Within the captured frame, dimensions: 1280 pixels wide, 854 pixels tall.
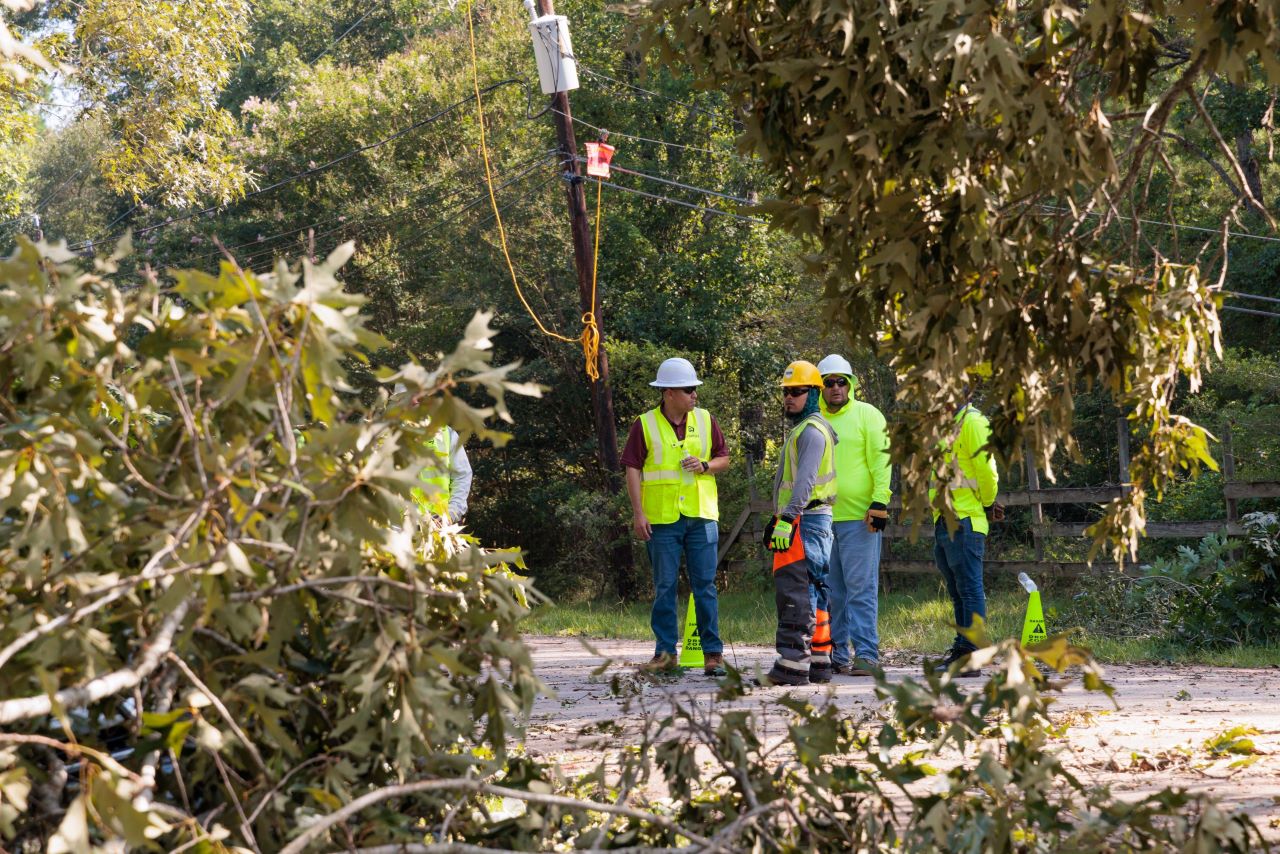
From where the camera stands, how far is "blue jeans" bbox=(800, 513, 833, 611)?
897 centimetres

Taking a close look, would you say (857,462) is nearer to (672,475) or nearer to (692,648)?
(672,475)

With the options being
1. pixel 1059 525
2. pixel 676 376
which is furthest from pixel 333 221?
pixel 676 376

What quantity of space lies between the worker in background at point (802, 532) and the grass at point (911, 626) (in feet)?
3.04

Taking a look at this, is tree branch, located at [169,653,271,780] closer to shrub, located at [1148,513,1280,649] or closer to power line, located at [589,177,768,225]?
shrub, located at [1148,513,1280,649]

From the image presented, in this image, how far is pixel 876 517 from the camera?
9133 millimetres

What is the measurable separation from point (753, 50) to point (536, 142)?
2477 cm

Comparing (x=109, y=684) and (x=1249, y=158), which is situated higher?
(x=1249, y=158)

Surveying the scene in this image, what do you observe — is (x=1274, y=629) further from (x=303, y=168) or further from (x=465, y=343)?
(x=303, y=168)

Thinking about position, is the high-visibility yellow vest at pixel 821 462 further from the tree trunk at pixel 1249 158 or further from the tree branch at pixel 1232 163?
the tree trunk at pixel 1249 158

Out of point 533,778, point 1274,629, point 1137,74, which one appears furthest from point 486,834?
point 1274,629

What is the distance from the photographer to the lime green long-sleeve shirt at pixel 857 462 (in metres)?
9.27

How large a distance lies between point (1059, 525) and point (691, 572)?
8.46 m

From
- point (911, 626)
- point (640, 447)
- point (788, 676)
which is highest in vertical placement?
point (640, 447)

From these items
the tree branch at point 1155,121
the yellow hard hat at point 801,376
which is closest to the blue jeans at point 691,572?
the yellow hard hat at point 801,376
